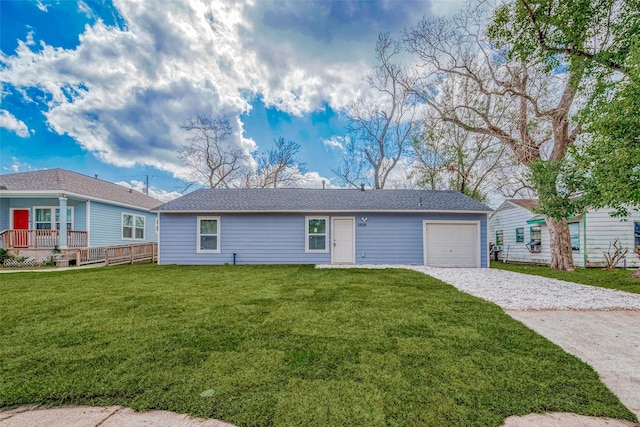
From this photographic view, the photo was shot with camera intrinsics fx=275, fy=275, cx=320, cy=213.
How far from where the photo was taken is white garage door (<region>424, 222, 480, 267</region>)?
36.8 ft

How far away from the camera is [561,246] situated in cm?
1102

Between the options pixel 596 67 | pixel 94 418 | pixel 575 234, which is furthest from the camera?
pixel 575 234

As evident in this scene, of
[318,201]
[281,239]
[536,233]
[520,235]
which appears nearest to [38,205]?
[281,239]

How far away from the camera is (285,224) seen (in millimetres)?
11453

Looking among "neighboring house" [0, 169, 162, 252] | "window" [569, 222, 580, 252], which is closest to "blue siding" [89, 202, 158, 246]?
"neighboring house" [0, 169, 162, 252]

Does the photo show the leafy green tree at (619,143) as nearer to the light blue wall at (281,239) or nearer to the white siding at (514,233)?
the light blue wall at (281,239)

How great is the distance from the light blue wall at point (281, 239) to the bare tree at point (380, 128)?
9.29m

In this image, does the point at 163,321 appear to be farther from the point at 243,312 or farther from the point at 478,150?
the point at 478,150

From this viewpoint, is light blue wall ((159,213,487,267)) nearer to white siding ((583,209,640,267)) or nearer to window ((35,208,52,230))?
white siding ((583,209,640,267))

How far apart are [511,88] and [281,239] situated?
437 inches

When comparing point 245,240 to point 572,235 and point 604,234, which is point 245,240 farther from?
point 604,234

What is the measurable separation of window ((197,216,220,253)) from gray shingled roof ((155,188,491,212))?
57 cm

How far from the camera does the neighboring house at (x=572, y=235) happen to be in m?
12.0

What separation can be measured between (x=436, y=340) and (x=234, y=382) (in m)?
2.28
